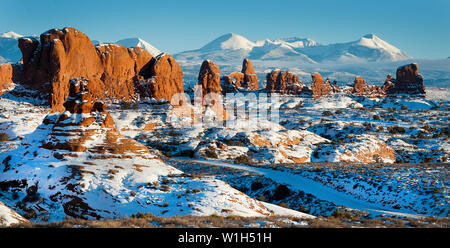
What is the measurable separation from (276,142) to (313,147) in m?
6.03

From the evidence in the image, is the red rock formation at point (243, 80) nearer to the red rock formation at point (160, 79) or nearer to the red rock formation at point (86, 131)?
the red rock formation at point (160, 79)

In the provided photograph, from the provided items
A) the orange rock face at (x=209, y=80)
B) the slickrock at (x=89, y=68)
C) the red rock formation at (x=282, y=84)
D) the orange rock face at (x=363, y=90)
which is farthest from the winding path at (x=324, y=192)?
the orange rock face at (x=363, y=90)

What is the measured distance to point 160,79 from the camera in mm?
71125

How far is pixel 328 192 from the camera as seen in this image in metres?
24.8

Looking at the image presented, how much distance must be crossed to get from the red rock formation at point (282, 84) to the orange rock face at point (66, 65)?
238 ft

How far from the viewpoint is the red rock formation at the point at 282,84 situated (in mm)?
125750

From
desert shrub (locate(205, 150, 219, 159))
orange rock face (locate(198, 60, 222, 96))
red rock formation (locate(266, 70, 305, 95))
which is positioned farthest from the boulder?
red rock formation (locate(266, 70, 305, 95))

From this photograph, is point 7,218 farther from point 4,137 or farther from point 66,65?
point 66,65

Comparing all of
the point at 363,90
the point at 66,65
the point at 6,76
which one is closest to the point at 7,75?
the point at 6,76

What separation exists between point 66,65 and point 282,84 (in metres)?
86.1

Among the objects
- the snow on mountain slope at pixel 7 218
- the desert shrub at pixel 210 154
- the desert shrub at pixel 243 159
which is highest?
the snow on mountain slope at pixel 7 218

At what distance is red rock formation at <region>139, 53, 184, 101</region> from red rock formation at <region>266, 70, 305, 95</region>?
2349 inches

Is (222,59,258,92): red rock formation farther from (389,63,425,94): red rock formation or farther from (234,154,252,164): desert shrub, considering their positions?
(234,154,252,164): desert shrub

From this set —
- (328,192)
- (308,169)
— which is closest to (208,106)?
(308,169)
